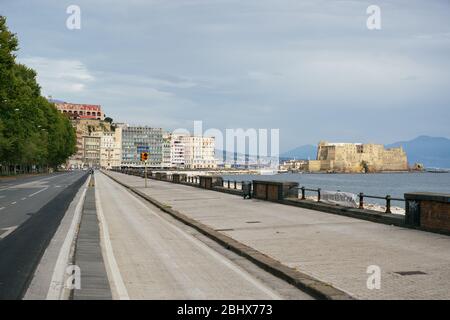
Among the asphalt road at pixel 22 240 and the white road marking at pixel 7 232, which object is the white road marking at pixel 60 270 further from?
the white road marking at pixel 7 232

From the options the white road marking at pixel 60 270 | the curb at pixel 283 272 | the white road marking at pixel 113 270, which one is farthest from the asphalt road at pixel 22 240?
the curb at pixel 283 272

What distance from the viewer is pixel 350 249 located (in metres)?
12.5

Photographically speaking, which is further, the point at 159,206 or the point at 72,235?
the point at 159,206

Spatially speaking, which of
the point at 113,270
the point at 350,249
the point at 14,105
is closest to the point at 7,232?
the point at 113,270

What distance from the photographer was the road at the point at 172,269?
847cm

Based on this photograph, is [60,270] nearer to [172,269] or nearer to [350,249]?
[172,269]

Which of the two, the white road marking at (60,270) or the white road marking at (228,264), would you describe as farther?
the white road marking at (228,264)

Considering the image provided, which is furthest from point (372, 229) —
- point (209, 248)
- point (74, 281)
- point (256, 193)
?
point (256, 193)

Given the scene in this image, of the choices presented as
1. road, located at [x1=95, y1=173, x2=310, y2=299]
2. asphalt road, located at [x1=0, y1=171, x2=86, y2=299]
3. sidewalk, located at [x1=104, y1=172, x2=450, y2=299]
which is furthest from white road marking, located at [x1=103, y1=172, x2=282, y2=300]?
asphalt road, located at [x1=0, y1=171, x2=86, y2=299]

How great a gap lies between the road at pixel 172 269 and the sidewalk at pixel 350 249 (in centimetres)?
108

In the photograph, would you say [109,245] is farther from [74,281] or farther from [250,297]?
[250,297]

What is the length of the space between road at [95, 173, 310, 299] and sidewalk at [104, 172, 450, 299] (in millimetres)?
1080

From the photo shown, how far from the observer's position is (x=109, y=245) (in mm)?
13750
